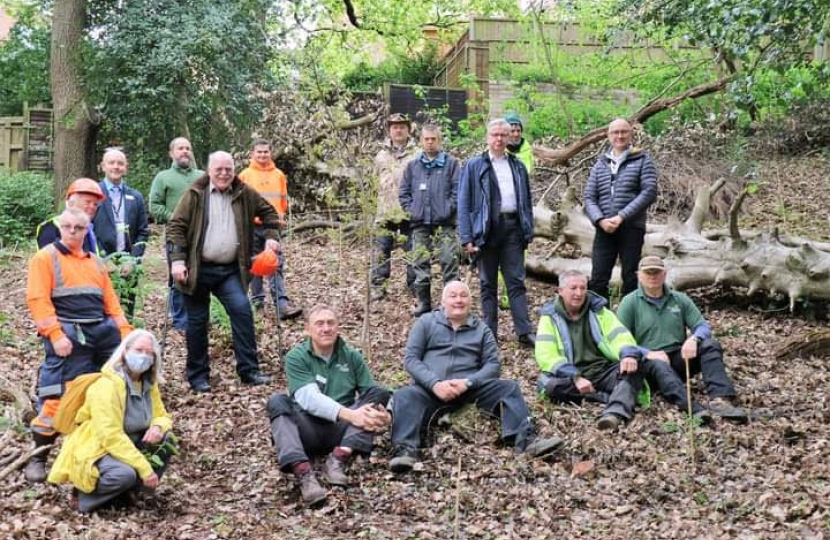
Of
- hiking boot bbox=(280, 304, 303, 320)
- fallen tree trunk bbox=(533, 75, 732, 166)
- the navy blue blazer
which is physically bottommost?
hiking boot bbox=(280, 304, 303, 320)

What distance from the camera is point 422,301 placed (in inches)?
344

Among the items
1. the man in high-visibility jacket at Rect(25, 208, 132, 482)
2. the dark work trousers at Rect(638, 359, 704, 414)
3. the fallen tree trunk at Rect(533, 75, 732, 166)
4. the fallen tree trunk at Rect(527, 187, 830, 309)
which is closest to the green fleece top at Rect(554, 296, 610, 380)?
the dark work trousers at Rect(638, 359, 704, 414)

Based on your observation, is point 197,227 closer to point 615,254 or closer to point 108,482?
point 108,482

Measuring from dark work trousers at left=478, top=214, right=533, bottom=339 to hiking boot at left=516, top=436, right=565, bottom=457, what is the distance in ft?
6.66

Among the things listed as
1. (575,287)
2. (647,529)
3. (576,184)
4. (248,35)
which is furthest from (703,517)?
(248,35)

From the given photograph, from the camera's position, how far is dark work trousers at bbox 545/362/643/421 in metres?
6.21

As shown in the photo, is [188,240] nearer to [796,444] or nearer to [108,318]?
[108,318]

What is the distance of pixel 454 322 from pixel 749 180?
7656 mm

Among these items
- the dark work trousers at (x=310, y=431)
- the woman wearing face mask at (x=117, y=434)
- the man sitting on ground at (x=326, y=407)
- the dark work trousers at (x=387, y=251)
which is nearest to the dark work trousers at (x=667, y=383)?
the man sitting on ground at (x=326, y=407)

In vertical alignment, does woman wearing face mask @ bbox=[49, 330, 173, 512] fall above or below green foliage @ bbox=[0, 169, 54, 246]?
below

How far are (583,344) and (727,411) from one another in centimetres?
107

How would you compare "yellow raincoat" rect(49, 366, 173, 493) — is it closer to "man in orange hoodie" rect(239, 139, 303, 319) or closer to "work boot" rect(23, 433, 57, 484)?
"work boot" rect(23, 433, 57, 484)

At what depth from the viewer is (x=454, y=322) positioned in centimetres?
616

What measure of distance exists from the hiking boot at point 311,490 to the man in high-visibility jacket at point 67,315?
57.8 inches
